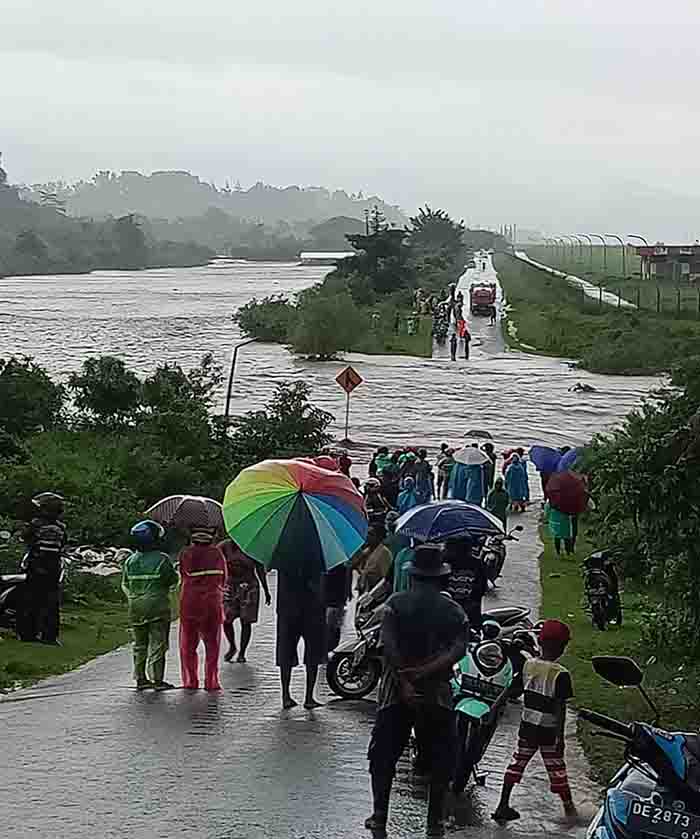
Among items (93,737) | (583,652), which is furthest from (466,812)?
(583,652)

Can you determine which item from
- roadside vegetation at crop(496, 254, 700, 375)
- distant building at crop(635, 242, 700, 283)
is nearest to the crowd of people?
roadside vegetation at crop(496, 254, 700, 375)

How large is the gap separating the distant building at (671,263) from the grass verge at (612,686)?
84.8 metres

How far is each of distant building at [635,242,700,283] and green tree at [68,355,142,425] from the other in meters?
71.9

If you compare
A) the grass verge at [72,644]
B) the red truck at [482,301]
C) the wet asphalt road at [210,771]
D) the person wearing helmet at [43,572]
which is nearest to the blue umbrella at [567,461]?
the grass verge at [72,644]

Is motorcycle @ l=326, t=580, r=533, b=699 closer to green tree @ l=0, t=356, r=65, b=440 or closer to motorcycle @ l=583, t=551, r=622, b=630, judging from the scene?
motorcycle @ l=583, t=551, r=622, b=630

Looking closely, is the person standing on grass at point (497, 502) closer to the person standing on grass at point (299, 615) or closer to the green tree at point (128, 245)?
the person standing on grass at point (299, 615)

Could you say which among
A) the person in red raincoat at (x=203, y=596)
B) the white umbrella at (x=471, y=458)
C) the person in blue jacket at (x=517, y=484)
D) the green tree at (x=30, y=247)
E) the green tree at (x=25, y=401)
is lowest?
the person in blue jacket at (x=517, y=484)

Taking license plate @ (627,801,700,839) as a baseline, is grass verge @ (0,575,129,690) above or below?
below

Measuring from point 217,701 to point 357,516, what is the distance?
168 cm

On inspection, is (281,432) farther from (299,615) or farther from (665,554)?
(665,554)

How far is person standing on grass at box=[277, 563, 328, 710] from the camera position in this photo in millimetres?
10344

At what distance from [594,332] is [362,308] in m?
14.5

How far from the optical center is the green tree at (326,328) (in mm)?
63500

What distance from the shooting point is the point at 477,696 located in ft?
28.1
